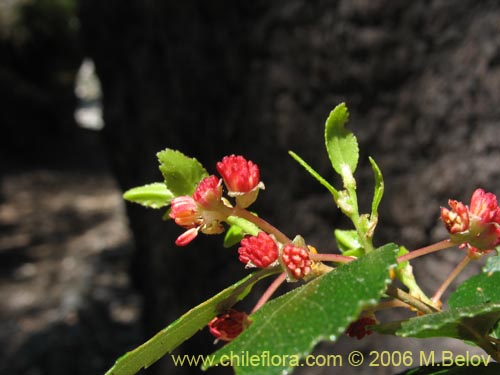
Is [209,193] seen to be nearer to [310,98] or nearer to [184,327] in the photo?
[184,327]

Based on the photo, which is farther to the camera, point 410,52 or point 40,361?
point 40,361

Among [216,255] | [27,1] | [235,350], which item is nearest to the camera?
[235,350]

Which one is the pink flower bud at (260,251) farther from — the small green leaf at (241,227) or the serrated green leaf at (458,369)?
the serrated green leaf at (458,369)

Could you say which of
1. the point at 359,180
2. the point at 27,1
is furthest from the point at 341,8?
the point at 27,1

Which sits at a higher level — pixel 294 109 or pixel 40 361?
pixel 40 361

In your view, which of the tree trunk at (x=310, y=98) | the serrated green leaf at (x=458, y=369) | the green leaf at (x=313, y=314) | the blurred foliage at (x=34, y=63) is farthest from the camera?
the blurred foliage at (x=34, y=63)

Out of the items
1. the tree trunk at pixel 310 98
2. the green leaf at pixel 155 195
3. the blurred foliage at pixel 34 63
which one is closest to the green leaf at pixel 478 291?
the green leaf at pixel 155 195

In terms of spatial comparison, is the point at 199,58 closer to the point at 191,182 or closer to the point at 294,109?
the point at 294,109

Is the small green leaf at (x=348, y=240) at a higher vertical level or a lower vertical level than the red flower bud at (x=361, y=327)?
higher
